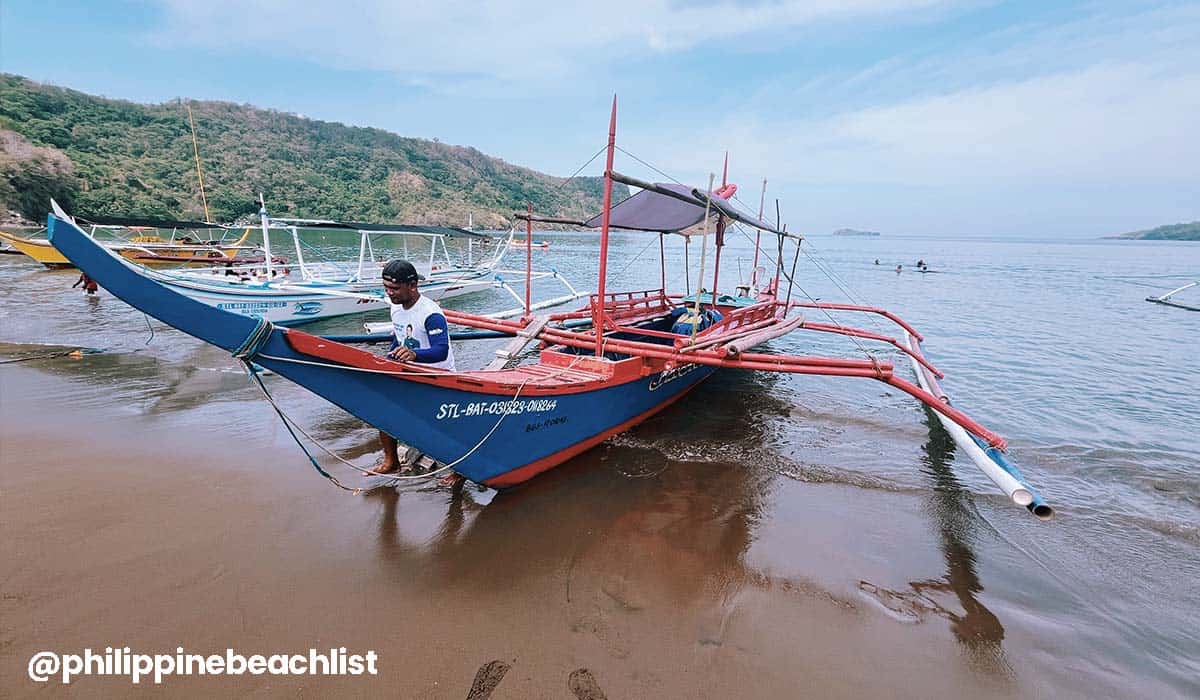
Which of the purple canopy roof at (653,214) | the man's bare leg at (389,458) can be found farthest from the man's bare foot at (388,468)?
the purple canopy roof at (653,214)

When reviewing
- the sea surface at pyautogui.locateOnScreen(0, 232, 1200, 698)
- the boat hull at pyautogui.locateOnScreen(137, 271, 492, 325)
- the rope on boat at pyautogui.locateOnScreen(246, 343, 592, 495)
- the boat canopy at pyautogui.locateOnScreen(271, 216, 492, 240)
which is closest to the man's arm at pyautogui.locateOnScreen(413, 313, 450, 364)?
the rope on boat at pyautogui.locateOnScreen(246, 343, 592, 495)

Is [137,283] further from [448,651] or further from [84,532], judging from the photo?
[84,532]

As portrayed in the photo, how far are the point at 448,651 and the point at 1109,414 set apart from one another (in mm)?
11791

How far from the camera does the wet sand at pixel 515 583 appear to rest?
297 cm

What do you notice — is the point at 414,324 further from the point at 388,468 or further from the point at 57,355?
the point at 57,355

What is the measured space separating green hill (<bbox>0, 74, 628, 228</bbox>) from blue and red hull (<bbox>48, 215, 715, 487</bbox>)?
40.0 metres

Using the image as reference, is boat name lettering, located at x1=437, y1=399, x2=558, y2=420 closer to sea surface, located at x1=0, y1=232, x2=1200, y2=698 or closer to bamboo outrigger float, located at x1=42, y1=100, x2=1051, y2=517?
bamboo outrigger float, located at x1=42, y1=100, x2=1051, y2=517

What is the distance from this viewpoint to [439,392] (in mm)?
3699

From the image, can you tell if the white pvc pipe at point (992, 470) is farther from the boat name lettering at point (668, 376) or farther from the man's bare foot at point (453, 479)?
the man's bare foot at point (453, 479)

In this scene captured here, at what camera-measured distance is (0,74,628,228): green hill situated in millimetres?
40188

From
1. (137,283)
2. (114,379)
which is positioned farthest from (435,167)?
Answer: (137,283)

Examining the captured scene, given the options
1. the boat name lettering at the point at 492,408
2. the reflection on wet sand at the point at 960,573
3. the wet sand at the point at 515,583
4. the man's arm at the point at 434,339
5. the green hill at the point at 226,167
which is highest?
the green hill at the point at 226,167

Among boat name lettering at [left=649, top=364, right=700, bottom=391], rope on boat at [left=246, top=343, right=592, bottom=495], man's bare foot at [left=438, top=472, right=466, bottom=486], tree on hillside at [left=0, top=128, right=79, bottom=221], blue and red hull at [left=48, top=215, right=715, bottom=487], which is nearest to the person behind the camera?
blue and red hull at [left=48, top=215, right=715, bottom=487]

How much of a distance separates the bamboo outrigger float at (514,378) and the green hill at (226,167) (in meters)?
39.1
